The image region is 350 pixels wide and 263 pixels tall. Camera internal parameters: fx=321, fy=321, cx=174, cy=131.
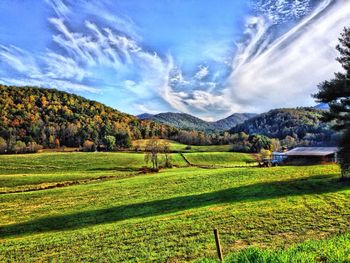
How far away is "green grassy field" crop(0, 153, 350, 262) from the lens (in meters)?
17.8

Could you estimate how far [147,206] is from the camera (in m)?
34.9

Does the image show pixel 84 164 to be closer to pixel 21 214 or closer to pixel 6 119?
pixel 21 214

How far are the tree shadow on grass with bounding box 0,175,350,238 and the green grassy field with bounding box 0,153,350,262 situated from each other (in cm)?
10

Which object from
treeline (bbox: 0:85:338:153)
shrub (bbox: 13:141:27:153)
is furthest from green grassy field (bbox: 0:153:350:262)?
treeline (bbox: 0:85:338:153)

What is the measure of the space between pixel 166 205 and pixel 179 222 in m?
9.18

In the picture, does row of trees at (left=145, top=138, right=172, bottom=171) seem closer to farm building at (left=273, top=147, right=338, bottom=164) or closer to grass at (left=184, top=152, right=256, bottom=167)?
grass at (left=184, top=152, right=256, bottom=167)

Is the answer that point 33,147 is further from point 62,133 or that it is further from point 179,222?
point 179,222

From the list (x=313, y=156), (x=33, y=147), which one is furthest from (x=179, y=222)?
(x=33, y=147)

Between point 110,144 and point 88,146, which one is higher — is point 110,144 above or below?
above

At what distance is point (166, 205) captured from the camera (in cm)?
3431

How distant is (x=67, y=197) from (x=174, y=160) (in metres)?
68.7

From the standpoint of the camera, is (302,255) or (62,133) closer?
(302,255)

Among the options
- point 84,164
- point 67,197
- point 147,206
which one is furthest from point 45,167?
point 147,206

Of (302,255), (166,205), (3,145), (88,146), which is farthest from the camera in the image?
(88,146)
